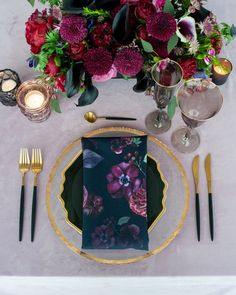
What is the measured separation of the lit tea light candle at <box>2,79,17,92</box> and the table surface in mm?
59

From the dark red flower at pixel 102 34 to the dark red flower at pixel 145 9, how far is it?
0.07m

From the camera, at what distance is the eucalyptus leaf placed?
0.82 metres

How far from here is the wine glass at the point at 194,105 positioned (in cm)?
81

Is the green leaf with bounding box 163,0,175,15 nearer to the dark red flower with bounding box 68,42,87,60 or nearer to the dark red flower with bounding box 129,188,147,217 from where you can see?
the dark red flower with bounding box 68,42,87,60

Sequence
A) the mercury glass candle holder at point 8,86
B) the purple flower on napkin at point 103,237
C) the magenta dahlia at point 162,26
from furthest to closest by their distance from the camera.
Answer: the mercury glass candle holder at point 8,86, the purple flower on napkin at point 103,237, the magenta dahlia at point 162,26

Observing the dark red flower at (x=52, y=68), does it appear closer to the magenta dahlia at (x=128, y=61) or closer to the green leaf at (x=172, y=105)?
the magenta dahlia at (x=128, y=61)

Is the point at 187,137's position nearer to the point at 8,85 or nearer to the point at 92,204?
the point at 92,204

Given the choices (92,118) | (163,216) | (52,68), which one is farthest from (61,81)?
(163,216)

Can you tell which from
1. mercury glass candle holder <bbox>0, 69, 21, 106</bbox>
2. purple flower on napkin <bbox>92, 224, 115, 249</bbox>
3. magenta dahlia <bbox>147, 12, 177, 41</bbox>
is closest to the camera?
magenta dahlia <bbox>147, 12, 177, 41</bbox>

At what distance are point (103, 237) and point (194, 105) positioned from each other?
0.36 m

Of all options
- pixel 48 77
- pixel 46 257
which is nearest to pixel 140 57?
pixel 48 77

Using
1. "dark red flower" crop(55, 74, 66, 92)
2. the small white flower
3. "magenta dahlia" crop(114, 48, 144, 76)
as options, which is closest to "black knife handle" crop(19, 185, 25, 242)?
"dark red flower" crop(55, 74, 66, 92)

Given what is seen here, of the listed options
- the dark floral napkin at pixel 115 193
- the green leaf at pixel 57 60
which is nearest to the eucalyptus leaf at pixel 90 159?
the dark floral napkin at pixel 115 193

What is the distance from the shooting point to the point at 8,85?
88 cm
